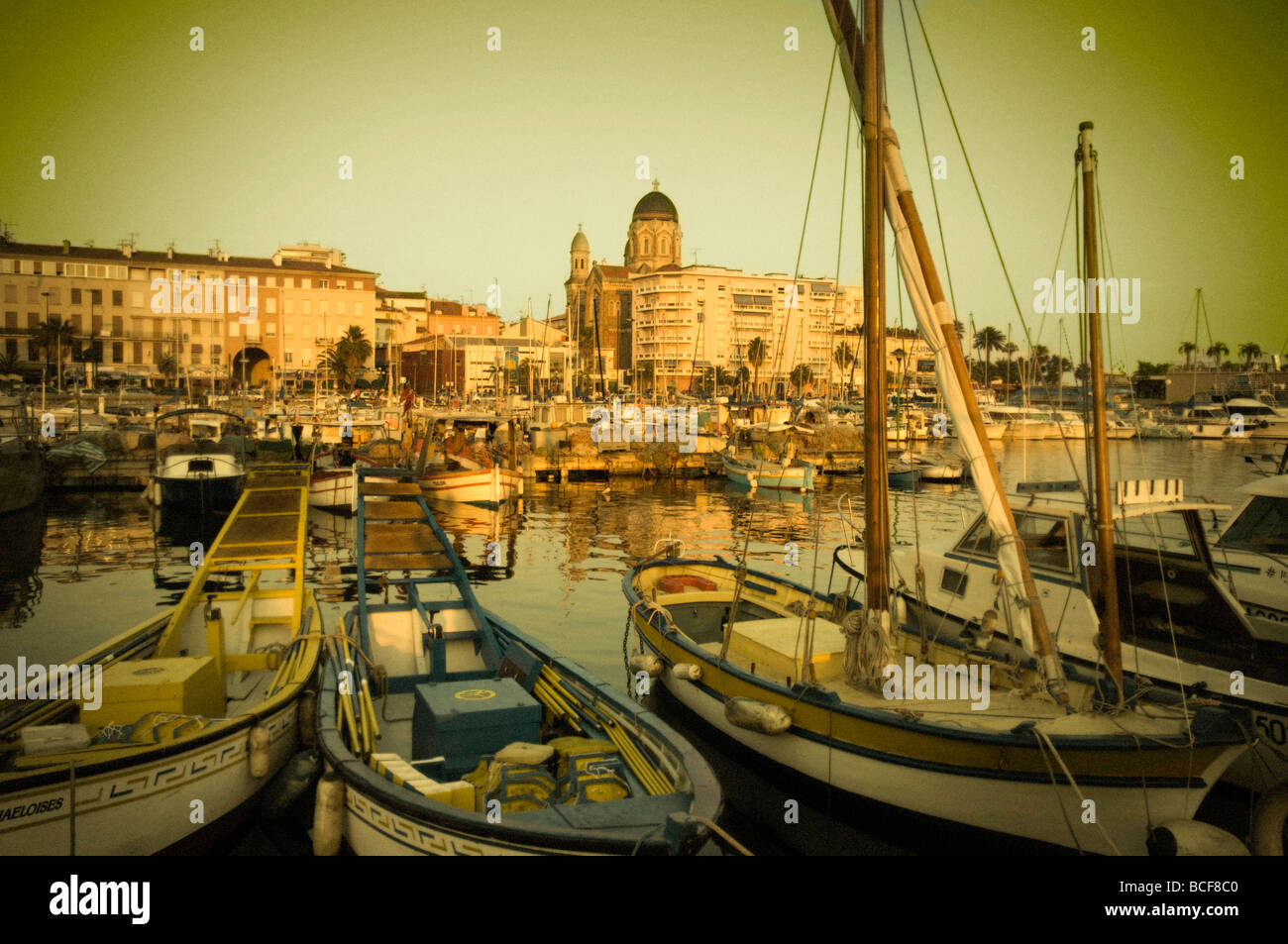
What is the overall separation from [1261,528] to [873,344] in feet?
33.7

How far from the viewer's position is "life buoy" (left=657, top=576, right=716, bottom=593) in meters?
17.5

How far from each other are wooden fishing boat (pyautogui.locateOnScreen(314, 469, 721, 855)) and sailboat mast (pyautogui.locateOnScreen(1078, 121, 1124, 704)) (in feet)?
18.6

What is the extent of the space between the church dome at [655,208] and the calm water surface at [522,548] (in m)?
147

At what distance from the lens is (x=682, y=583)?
58.1ft

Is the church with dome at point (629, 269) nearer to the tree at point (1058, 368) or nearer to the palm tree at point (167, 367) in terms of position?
the tree at point (1058, 368)

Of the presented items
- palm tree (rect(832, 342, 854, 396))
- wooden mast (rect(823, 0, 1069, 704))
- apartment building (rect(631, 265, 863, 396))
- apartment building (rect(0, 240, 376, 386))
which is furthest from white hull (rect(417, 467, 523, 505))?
apartment building (rect(631, 265, 863, 396))

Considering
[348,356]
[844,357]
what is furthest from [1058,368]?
[348,356]

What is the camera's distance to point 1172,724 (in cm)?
911

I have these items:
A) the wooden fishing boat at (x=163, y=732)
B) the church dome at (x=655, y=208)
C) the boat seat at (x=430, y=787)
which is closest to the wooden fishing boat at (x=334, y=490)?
the wooden fishing boat at (x=163, y=732)

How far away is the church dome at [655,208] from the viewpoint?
192000 millimetres

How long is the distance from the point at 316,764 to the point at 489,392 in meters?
130

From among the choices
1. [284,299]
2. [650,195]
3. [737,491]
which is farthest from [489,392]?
[737,491]
